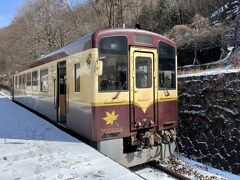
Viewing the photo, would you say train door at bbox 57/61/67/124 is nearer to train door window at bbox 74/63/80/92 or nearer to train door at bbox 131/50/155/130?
train door window at bbox 74/63/80/92

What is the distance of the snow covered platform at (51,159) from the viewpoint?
540cm

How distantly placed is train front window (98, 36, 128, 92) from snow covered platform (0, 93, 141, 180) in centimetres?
146

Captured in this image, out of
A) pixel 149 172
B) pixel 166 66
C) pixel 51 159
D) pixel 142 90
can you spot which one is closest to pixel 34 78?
pixel 166 66

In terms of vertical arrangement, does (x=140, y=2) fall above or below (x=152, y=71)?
above

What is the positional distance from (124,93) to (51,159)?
7.16ft

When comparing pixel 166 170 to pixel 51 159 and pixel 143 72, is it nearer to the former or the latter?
pixel 143 72

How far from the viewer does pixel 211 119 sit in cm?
995

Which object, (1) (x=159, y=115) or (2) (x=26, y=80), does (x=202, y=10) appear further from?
(1) (x=159, y=115)

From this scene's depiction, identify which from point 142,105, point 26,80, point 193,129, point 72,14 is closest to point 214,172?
point 193,129

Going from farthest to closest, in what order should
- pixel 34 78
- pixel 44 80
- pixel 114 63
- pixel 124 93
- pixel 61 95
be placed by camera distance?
1. pixel 34 78
2. pixel 44 80
3. pixel 61 95
4. pixel 124 93
5. pixel 114 63

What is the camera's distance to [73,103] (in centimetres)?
832

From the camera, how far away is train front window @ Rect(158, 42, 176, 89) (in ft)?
26.6

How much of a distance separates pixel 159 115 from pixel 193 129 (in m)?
3.10

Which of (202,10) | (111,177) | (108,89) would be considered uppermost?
(202,10)
